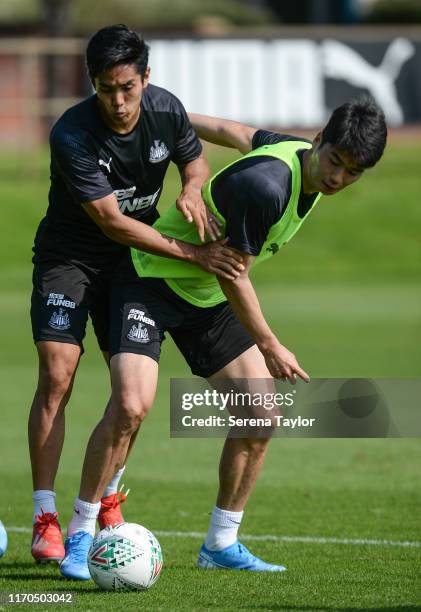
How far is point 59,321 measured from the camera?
286 inches

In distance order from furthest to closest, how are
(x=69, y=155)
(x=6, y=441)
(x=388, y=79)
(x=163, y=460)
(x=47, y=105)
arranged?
(x=47, y=105)
(x=388, y=79)
(x=6, y=441)
(x=163, y=460)
(x=69, y=155)

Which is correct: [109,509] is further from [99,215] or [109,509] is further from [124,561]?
[99,215]

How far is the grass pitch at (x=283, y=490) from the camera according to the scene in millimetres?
6445

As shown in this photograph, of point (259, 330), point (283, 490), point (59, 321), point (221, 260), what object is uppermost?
point (221, 260)

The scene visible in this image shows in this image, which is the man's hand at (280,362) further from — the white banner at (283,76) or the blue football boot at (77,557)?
the white banner at (283,76)

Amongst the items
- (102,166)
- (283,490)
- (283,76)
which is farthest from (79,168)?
(283,76)

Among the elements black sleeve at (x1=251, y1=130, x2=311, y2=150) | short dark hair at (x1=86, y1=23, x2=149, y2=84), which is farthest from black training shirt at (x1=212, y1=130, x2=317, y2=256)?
short dark hair at (x1=86, y1=23, x2=149, y2=84)

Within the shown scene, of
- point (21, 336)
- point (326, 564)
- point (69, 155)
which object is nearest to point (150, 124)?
point (69, 155)

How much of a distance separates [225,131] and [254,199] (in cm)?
129

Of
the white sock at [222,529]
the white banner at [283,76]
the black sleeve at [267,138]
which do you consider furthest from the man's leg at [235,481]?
the white banner at [283,76]

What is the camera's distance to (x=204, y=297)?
7.02m

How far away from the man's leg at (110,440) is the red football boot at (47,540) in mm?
262

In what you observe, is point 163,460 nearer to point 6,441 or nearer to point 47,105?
point 6,441

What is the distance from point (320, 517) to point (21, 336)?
A: 1102cm
